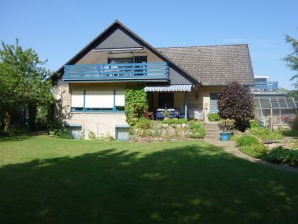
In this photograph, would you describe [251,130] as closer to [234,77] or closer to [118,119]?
[234,77]

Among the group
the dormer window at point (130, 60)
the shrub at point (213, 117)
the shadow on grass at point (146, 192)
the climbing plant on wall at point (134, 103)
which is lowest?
the shadow on grass at point (146, 192)

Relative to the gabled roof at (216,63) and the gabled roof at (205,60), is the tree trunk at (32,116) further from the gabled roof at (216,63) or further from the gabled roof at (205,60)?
the gabled roof at (216,63)

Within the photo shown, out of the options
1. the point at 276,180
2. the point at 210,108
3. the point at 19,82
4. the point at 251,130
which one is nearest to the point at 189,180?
the point at 276,180

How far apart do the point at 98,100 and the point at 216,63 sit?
11.2 m

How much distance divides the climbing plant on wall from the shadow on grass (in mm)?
11513

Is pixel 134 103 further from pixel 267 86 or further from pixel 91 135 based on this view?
pixel 267 86

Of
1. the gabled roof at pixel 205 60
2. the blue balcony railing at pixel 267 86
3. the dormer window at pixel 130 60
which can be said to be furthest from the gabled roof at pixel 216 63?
the blue balcony railing at pixel 267 86

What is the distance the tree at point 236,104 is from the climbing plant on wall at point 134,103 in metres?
5.75

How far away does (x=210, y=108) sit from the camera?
28000 millimetres

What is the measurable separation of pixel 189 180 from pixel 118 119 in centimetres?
1613

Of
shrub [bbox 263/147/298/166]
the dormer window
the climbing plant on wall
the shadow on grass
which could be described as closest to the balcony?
the climbing plant on wall

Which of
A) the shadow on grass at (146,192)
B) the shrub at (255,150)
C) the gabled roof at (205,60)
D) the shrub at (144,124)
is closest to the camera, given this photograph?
the shadow on grass at (146,192)

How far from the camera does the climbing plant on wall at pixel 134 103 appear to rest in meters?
24.4

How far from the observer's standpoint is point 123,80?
24.7 meters
